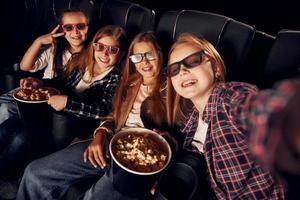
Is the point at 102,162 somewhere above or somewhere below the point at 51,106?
below

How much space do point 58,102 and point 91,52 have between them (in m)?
0.48

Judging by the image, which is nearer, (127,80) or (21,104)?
(21,104)

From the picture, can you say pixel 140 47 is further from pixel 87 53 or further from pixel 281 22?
pixel 281 22

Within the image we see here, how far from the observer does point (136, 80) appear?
5.46 ft

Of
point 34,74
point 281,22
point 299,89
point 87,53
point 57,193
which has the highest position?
point 299,89

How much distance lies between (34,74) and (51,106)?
2.65 feet

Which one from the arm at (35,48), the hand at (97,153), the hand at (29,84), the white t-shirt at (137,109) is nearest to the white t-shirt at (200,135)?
the white t-shirt at (137,109)

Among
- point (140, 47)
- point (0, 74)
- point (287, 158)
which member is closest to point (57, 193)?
point (140, 47)

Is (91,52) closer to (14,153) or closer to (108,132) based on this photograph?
(108,132)

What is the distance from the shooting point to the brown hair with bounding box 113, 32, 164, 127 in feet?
4.95

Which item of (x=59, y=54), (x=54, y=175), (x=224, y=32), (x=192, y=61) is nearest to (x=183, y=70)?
(x=192, y=61)

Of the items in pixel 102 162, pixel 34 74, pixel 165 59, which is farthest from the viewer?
pixel 34 74

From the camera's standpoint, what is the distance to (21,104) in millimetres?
1420

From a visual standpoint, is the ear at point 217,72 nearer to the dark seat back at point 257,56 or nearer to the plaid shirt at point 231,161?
the plaid shirt at point 231,161
